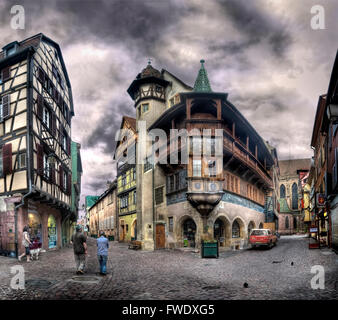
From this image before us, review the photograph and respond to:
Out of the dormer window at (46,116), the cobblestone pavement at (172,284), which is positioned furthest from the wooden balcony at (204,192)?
the dormer window at (46,116)

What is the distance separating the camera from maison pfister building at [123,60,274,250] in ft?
73.6

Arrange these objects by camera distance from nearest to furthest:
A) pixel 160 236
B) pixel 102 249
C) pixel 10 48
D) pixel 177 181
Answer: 1. pixel 102 249
2. pixel 10 48
3. pixel 177 181
4. pixel 160 236

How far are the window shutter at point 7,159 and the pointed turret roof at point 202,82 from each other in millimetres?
14115

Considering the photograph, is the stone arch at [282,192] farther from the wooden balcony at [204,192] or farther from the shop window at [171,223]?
the wooden balcony at [204,192]

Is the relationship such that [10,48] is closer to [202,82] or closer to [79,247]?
[202,82]

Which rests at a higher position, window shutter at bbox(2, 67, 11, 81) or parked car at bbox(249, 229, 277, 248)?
window shutter at bbox(2, 67, 11, 81)

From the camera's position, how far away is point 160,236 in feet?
89.7

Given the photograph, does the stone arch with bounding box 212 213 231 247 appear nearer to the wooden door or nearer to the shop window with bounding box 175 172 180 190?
the shop window with bounding box 175 172 180 190

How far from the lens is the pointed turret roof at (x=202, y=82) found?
26.6 meters

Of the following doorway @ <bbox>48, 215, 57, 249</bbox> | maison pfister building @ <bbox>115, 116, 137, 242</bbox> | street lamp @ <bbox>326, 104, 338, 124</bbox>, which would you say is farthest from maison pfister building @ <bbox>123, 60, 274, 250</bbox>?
street lamp @ <bbox>326, 104, 338, 124</bbox>

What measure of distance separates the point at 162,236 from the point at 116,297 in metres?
19.0

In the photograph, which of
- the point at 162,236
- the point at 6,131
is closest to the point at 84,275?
the point at 6,131

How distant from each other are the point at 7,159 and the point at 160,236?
1318 cm

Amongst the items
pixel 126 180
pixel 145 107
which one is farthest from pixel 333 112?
pixel 126 180
